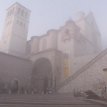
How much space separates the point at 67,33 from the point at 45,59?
8426 millimetres

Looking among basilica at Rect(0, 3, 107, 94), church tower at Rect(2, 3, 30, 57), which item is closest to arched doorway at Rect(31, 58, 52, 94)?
basilica at Rect(0, 3, 107, 94)

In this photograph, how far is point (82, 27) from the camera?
40469mm

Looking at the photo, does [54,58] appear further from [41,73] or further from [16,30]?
[16,30]

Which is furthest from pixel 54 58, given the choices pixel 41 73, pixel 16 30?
pixel 16 30

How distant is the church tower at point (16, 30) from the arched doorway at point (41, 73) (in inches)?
555

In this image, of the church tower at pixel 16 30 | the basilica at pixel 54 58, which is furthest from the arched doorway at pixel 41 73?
the church tower at pixel 16 30

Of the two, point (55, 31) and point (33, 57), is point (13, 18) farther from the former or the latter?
point (33, 57)

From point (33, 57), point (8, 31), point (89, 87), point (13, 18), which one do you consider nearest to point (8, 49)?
point (8, 31)

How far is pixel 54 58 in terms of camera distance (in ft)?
89.2

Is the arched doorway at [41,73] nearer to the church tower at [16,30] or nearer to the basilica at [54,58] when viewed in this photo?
the basilica at [54,58]

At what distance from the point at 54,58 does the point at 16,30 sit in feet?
68.2

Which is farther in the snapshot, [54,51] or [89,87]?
[54,51]

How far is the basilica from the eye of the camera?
62.8ft

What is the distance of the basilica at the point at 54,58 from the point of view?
62.8 ft
